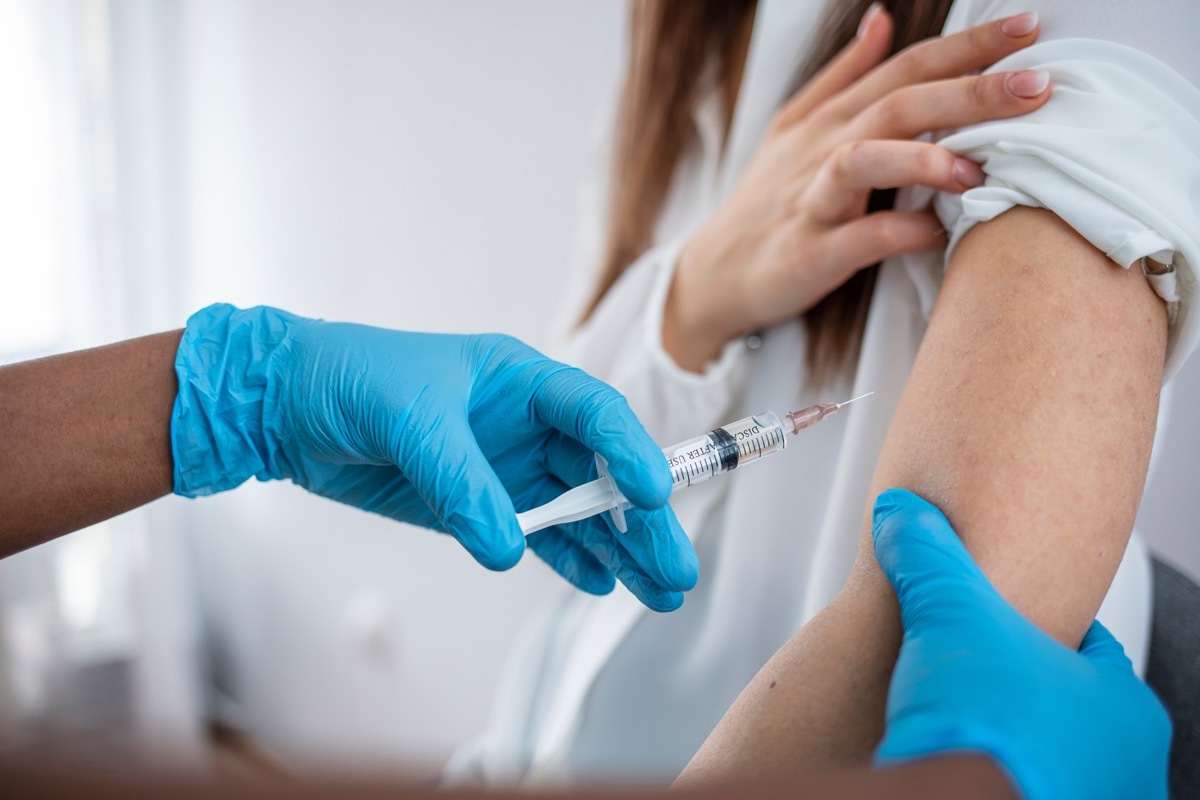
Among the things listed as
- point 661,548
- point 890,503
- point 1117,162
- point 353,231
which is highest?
point 1117,162

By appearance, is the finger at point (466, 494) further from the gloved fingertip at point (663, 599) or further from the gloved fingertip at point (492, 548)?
the gloved fingertip at point (663, 599)

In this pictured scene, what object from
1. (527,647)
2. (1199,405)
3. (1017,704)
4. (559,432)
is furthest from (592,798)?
(1199,405)

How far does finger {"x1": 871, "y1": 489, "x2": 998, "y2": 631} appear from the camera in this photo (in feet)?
1.91

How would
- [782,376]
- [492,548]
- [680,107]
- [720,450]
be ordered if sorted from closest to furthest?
[492,548] → [720,450] → [782,376] → [680,107]

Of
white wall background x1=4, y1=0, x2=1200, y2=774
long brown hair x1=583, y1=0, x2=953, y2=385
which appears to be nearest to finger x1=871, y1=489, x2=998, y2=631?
long brown hair x1=583, y1=0, x2=953, y2=385

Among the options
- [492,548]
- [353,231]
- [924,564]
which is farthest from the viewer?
[353,231]

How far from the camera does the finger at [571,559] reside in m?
0.97

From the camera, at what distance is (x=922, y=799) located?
0.39 m

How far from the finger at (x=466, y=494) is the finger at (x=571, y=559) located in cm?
23

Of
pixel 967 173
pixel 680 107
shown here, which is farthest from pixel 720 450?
pixel 680 107

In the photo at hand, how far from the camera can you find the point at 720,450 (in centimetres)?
82

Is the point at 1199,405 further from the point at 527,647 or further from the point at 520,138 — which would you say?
the point at 520,138

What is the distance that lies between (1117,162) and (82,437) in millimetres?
1011

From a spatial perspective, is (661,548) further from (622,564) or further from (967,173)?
(967,173)
